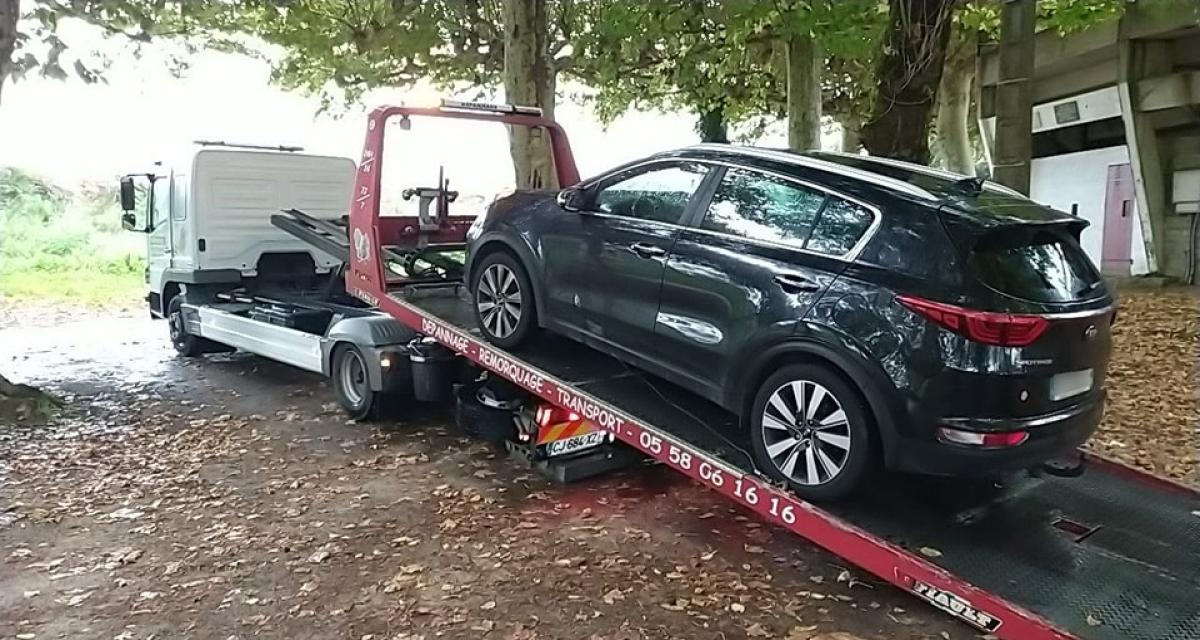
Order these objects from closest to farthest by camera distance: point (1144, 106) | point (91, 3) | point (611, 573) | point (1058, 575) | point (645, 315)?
point (1058, 575) < point (611, 573) < point (645, 315) < point (91, 3) < point (1144, 106)

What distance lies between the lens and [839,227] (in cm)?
423

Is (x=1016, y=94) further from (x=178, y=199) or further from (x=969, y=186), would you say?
(x=178, y=199)

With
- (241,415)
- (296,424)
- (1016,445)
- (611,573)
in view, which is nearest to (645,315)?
(611,573)

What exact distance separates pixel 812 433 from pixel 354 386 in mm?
4534

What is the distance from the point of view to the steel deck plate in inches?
142

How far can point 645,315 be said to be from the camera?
499 cm

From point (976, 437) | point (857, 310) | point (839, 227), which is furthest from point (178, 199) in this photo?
point (976, 437)

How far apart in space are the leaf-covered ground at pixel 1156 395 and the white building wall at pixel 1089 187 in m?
5.11

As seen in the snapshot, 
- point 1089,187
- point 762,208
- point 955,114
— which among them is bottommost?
point 762,208

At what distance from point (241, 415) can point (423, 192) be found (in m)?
2.55

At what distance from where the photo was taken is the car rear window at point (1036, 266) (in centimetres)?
382

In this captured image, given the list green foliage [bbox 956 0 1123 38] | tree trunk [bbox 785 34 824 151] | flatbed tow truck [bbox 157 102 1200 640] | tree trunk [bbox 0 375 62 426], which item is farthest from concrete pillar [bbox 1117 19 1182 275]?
tree trunk [bbox 0 375 62 426]

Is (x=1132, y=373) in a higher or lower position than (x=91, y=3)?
lower

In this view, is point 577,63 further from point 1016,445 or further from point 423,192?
point 1016,445
